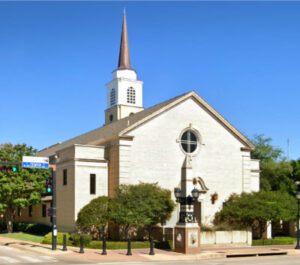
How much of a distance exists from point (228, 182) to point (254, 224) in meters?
3.93

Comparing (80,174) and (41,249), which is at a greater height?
(80,174)

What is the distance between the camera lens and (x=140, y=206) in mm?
33656

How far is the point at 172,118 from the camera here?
39.3 meters

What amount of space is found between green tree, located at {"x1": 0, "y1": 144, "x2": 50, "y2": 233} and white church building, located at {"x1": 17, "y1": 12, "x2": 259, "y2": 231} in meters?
5.59

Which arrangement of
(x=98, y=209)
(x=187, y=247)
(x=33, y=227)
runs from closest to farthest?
(x=187, y=247) → (x=98, y=209) → (x=33, y=227)

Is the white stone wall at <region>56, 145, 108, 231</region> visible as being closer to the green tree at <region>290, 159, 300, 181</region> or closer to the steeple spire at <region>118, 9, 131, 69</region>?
the green tree at <region>290, 159, 300, 181</region>

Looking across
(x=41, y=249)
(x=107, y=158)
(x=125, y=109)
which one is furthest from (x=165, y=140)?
(x=125, y=109)

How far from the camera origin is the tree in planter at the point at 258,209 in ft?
123

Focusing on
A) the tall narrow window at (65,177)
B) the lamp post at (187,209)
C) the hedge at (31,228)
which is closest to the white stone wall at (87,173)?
the tall narrow window at (65,177)

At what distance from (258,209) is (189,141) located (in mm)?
7532

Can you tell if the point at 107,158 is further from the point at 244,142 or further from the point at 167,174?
the point at 244,142

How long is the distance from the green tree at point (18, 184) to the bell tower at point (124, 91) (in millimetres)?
22785

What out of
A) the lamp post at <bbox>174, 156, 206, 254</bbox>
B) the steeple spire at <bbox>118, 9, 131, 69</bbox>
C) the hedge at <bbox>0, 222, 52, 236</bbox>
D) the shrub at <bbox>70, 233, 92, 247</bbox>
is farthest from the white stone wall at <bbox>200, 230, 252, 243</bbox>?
the steeple spire at <bbox>118, 9, 131, 69</bbox>

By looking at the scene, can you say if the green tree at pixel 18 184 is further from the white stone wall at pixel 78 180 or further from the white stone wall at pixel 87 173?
the white stone wall at pixel 87 173
